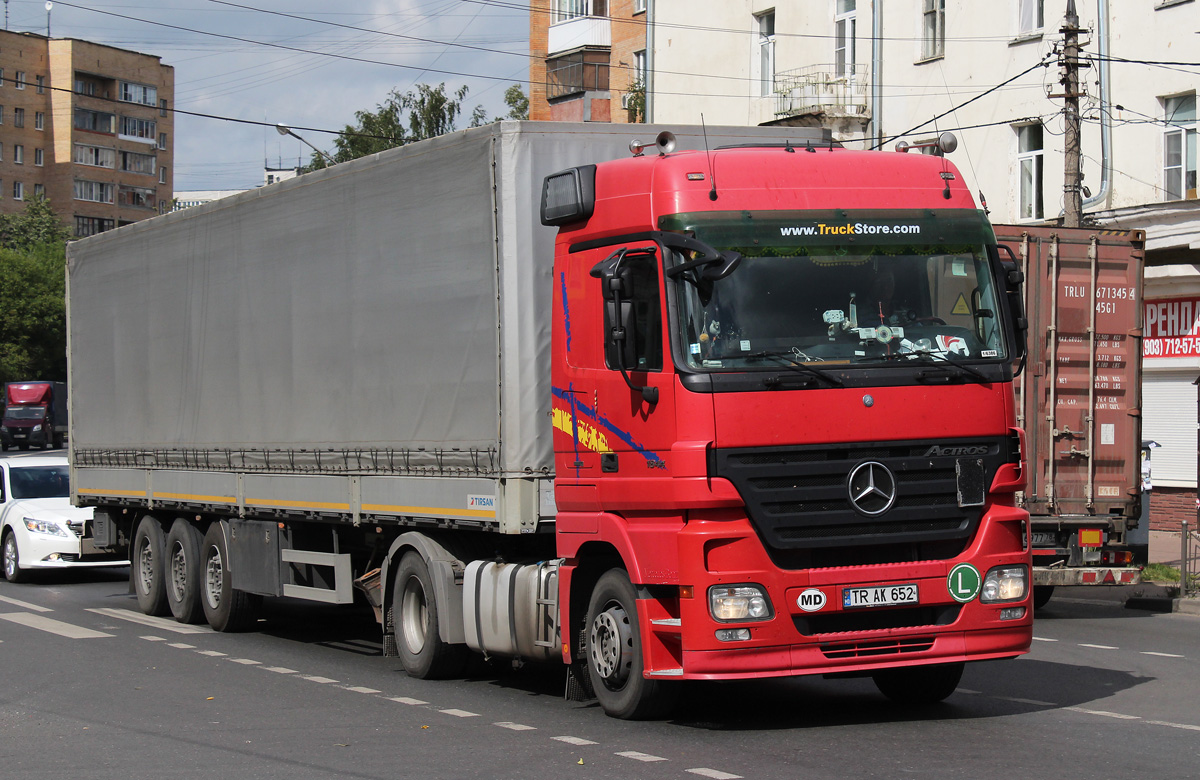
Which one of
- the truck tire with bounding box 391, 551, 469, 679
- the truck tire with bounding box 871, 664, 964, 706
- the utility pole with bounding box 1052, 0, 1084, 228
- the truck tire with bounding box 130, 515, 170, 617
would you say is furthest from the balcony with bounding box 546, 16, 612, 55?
the truck tire with bounding box 871, 664, 964, 706

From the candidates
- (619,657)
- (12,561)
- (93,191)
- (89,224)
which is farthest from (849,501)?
(89,224)

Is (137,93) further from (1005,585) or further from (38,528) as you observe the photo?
(1005,585)

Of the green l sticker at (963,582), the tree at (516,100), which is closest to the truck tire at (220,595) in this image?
the green l sticker at (963,582)

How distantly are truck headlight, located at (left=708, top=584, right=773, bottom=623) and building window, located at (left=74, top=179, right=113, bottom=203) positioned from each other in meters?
109

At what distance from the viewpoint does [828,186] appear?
342 inches

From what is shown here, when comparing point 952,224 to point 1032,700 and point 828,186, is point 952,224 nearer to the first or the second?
point 828,186

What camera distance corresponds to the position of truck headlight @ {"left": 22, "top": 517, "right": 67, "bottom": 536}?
2038cm

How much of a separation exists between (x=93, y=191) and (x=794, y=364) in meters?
110

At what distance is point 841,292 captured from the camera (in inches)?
332

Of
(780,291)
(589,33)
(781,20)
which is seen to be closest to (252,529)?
(780,291)

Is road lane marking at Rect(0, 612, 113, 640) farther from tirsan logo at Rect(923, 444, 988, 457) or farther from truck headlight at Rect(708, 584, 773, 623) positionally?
tirsan logo at Rect(923, 444, 988, 457)

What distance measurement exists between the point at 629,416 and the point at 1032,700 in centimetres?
330

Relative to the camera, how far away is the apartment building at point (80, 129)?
105 m

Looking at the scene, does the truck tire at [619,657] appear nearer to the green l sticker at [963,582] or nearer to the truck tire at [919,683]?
the truck tire at [919,683]
